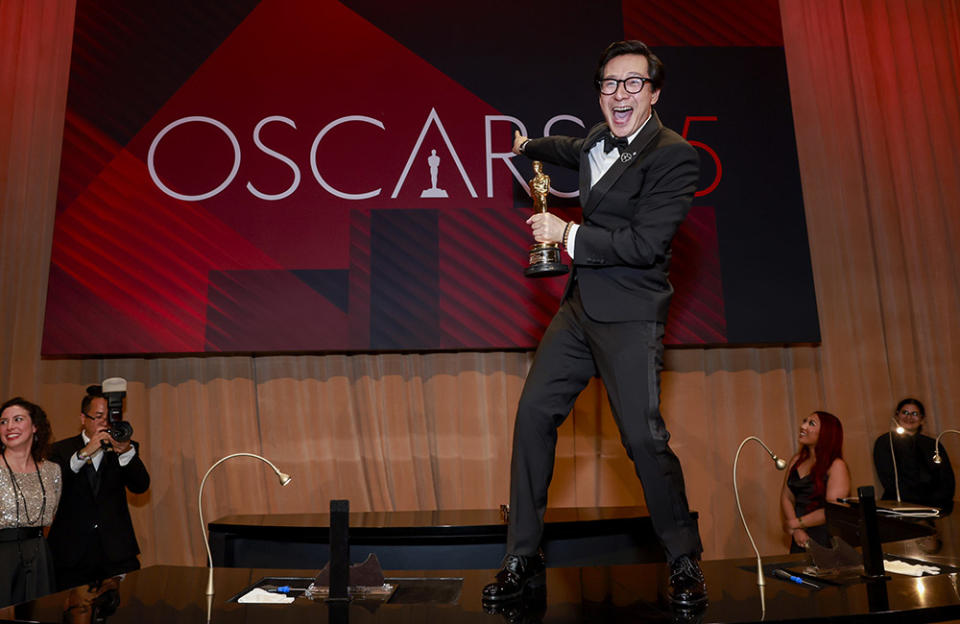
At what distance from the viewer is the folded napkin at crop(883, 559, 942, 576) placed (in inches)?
85.4

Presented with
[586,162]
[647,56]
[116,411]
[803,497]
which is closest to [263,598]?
[586,162]

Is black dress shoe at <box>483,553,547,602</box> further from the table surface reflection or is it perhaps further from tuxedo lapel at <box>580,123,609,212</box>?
tuxedo lapel at <box>580,123,609,212</box>

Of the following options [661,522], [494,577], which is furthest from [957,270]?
[494,577]

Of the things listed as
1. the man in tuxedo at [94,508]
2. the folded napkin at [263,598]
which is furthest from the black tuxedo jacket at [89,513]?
the folded napkin at [263,598]

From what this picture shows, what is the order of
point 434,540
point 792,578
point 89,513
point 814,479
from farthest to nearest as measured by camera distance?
point 814,479 → point 89,513 → point 434,540 → point 792,578

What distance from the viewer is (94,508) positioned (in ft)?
11.8

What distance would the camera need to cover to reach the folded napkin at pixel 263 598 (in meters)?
2.00

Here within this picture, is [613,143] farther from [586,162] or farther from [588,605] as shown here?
[588,605]

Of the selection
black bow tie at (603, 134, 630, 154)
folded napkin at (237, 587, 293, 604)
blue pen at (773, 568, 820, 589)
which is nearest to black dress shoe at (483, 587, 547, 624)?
folded napkin at (237, 587, 293, 604)

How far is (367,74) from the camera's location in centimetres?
438

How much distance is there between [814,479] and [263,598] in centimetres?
310

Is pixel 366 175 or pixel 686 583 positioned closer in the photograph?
pixel 686 583

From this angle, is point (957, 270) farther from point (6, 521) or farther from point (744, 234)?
point (6, 521)

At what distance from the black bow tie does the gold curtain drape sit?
2251 millimetres
